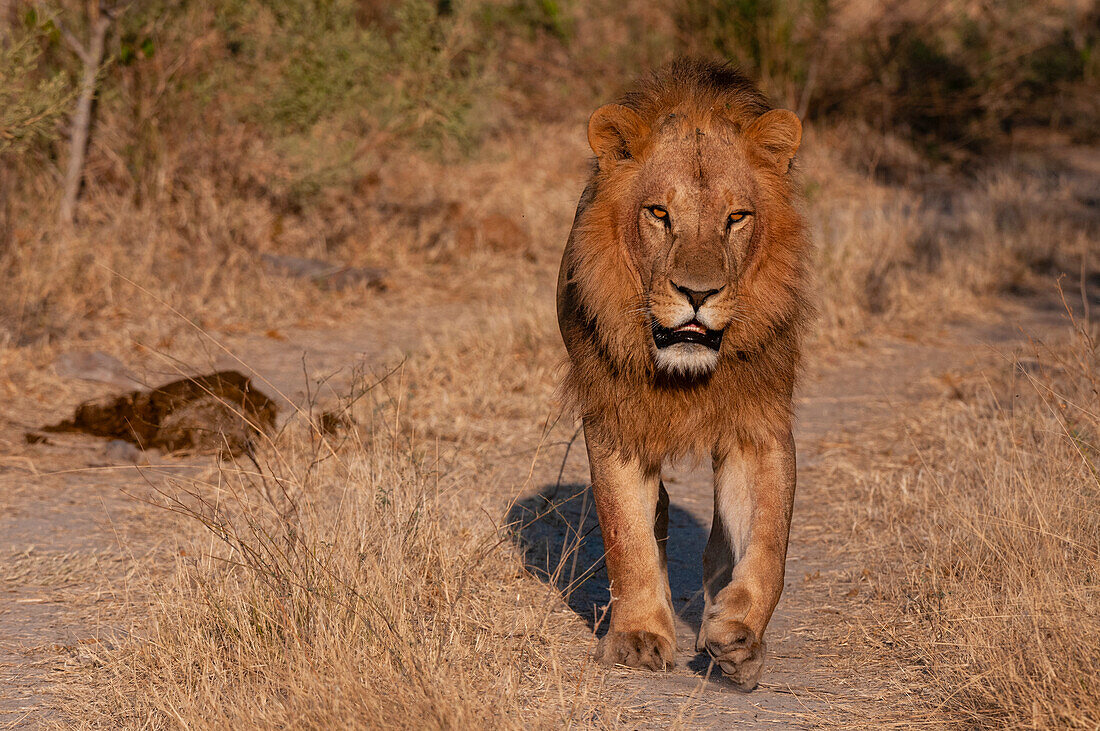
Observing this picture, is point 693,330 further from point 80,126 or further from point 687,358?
point 80,126

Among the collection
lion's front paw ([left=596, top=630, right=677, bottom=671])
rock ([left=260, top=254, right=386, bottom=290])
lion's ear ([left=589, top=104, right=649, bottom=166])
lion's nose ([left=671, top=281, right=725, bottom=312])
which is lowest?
rock ([left=260, top=254, right=386, bottom=290])

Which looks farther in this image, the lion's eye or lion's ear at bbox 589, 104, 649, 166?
lion's ear at bbox 589, 104, 649, 166

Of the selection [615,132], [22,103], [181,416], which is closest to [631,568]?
[615,132]

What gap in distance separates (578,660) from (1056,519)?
1.77m

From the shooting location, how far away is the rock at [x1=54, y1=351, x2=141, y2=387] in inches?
280

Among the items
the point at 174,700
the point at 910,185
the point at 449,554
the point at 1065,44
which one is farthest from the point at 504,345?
the point at 1065,44

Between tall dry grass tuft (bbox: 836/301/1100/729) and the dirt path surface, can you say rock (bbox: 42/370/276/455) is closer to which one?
the dirt path surface

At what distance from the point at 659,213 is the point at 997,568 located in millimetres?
1754

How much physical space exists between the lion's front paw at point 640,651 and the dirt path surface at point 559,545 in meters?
0.04

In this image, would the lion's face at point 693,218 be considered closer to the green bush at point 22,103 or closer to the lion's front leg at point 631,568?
the lion's front leg at point 631,568

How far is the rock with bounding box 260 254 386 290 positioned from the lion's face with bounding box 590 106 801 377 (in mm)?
6269

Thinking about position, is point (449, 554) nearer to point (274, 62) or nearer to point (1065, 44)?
point (274, 62)

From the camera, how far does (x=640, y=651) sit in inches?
137

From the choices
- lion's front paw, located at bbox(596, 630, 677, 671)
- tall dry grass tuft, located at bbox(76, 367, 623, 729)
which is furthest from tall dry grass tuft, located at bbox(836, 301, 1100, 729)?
tall dry grass tuft, located at bbox(76, 367, 623, 729)
